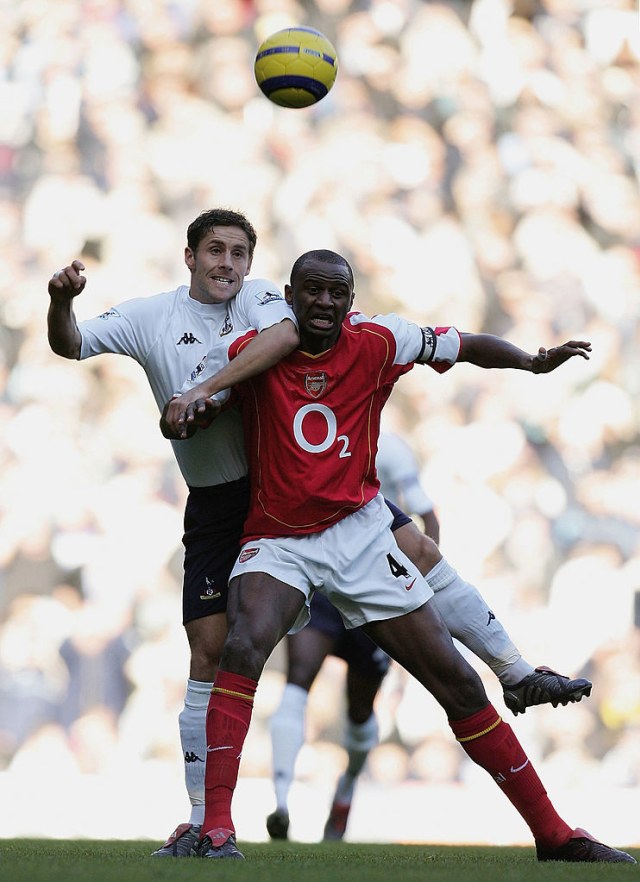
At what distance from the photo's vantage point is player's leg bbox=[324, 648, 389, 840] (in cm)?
509

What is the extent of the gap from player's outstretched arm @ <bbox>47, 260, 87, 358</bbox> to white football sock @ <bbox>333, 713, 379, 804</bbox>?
223 cm

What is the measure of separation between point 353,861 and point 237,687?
0.71m

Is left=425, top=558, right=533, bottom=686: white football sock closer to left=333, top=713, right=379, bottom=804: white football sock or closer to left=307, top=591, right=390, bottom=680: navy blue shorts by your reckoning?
left=307, top=591, right=390, bottom=680: navy blue shorts

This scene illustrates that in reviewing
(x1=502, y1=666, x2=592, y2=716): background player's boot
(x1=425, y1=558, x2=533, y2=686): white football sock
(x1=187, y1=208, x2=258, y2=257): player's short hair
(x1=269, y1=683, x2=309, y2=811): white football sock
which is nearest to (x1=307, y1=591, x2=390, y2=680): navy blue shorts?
(x1=269, y1=683, x2=309, y2=811): white football sock

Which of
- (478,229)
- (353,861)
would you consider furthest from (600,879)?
(478,229)

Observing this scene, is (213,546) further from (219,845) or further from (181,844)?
(219,845)

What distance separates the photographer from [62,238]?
704cm

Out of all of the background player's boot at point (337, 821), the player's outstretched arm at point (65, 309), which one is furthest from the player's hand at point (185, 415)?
the background player's boot at point (337, 821)

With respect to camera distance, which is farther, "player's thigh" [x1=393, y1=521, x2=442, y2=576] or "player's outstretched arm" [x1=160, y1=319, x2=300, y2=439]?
"player's thigh" [x1=393, y1=521, x2=442, y2=576]

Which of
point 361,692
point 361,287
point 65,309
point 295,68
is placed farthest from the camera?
point 361,287

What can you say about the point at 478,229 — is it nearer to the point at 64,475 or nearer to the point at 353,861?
the point at 64,475

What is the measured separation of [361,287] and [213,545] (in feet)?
11.9

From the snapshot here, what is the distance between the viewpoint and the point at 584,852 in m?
3.32

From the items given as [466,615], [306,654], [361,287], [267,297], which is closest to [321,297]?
[267,297]
